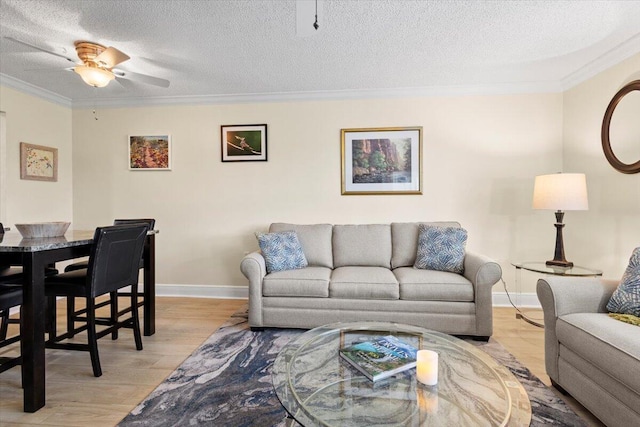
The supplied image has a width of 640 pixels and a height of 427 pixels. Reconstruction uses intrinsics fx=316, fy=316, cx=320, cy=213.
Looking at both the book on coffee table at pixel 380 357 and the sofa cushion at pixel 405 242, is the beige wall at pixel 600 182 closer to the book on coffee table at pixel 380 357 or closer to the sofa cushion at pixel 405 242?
the sofa cushion at pixel 405 242

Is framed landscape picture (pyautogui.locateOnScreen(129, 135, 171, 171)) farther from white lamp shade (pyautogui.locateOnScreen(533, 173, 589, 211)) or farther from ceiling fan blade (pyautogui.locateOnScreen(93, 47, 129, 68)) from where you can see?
white lamp shade (pyautogui.locateOnScreen(533, 173, 589, 211))

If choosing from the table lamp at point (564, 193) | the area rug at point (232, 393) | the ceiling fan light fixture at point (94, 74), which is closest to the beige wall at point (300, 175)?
the table lamp at point (564, 193)

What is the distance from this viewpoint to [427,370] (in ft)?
4.27

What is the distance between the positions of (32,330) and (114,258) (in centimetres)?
55

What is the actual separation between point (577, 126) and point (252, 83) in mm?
3308

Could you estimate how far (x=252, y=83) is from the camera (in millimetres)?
3324

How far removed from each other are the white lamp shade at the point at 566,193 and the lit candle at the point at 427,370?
2.05 metres

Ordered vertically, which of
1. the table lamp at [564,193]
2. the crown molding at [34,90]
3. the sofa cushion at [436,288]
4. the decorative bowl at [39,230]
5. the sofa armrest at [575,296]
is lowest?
the sofa cushion at [436,288]

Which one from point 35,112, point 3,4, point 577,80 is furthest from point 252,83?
point 577,80

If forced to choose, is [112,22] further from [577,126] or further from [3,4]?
[577,126]

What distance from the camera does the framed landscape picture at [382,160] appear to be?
3490 mm

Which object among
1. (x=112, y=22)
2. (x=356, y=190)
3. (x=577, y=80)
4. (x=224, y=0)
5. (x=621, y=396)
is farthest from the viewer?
(x=356, y=190)

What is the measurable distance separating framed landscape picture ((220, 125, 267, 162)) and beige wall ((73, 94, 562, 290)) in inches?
2.8

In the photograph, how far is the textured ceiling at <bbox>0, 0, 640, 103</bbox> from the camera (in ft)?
6.71
